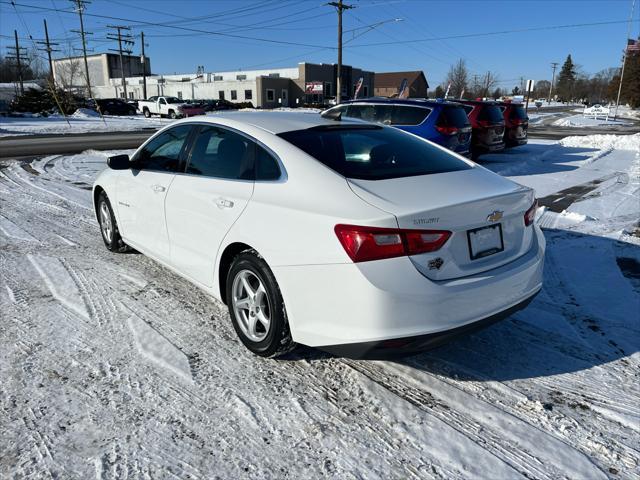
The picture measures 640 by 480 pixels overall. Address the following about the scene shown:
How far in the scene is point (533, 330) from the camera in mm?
3709

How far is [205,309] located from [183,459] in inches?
69.6

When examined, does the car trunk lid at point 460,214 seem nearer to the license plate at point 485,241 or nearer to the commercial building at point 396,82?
the license plate at point 485,241

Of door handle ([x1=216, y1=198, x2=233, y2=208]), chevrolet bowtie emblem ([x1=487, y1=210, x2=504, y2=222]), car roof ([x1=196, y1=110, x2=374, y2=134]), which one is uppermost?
car roof ([x1=196, y1=110, x2=374, y2=134])

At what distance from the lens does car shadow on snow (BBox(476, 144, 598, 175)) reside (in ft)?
39.3

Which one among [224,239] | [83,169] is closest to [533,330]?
[224,239]

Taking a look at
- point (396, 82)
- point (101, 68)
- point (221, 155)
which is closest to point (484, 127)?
point (221, 155)

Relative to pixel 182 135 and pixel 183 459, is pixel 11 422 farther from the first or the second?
pixel 182 135

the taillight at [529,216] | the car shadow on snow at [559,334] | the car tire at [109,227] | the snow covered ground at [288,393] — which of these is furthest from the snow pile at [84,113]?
the taillight at [529,216]

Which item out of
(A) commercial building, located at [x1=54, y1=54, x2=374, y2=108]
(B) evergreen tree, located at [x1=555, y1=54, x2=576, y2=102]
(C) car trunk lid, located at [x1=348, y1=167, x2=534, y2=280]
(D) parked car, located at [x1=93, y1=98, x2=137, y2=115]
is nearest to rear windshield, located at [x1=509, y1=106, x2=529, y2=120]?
(C) car trunk lid, located at [x1=348, y1=167, x2=534, y2=280]

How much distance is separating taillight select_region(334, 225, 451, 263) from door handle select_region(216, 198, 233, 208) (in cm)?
103

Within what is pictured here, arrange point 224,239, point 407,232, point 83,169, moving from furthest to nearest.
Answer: point 83,169
point 224,239
point 407,232

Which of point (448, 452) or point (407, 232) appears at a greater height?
point (407, 232)

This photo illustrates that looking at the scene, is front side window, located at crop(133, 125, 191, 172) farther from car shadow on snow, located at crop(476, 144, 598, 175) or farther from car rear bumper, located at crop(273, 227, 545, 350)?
car shadow on snow, located at crop(476, 144, 598, 175)

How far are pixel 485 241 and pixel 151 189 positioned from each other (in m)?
2.82
